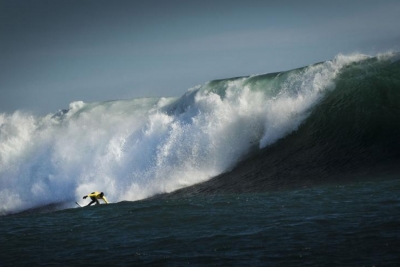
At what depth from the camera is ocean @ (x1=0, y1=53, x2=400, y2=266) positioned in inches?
351

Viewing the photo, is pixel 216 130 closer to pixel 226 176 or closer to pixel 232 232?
pixel 226 176

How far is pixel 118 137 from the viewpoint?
80.8ft

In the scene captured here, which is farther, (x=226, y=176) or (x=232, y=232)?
(x=226, y=176)

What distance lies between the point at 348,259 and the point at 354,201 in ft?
12.0

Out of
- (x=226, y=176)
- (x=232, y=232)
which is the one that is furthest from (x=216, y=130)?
(x=232, y=232)

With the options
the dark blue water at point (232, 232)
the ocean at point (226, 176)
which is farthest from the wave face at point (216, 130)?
the dark blue water at point (232, 232)

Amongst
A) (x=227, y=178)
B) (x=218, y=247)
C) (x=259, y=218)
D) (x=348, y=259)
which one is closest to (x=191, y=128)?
(x=227, y=178)

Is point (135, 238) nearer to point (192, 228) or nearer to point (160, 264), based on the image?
point (192, 228)

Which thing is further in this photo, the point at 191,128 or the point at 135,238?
the point at 191,128

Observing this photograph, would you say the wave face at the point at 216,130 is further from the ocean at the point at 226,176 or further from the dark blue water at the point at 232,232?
the dark blue water at the point at 232,232

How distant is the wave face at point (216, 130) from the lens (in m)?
18.1

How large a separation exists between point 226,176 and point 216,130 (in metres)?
2.99

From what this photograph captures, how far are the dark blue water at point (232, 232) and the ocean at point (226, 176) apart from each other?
0.13ft

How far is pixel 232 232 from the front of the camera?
32.0ft
